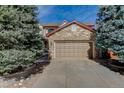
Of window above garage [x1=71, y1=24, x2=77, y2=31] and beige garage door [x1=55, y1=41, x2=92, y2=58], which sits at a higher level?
window above garage [x1=71, y1=24, x2=77, y2=31]

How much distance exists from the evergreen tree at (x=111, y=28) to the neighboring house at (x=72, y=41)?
13.4ft

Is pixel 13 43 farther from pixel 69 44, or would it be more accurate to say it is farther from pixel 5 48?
pixel 69 44

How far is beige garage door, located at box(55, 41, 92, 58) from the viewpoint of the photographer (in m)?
14.9

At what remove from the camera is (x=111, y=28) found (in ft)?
30.3

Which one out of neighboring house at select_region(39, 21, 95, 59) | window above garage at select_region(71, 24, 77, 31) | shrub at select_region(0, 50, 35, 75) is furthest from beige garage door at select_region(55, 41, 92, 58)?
shrub at select_region(0, 50, 35, 75)

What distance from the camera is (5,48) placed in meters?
7.32

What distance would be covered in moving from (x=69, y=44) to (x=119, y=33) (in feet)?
23.0

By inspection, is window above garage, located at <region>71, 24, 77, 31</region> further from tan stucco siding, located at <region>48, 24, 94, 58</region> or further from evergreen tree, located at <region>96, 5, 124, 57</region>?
evergreen tree, located at <region>96, 5, 124, 57</region>

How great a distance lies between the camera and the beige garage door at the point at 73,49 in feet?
48.9

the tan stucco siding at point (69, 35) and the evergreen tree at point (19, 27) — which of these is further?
the tan stucco siding at point (69, 35)

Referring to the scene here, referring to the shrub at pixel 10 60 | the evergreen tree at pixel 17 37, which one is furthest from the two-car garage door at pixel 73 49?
Answer: the shrub at pixel 10 60

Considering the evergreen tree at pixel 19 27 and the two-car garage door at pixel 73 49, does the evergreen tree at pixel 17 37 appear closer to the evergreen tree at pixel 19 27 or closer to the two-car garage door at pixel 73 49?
the evergreen tree at pixel 19 27

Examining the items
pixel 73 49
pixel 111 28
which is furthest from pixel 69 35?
pixel 111 28

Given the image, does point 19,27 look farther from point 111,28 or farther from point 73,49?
point 73,49
